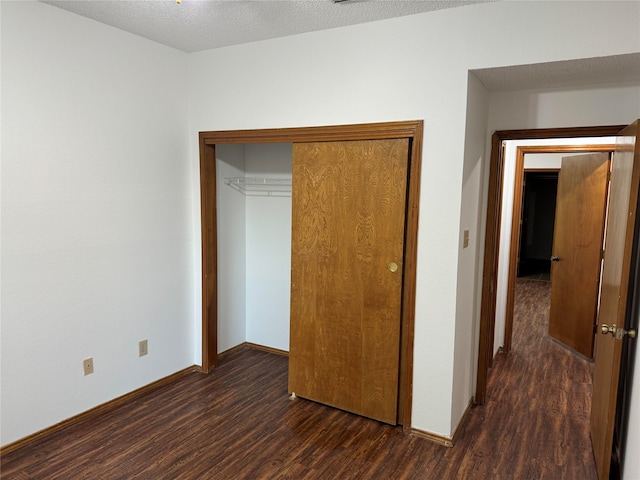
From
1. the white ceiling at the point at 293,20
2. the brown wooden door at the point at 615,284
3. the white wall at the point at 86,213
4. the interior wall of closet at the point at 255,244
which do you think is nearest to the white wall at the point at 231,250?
the interior wall of closet at the point at 255,244

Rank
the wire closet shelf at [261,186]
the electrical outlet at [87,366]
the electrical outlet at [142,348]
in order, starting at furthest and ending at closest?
the wire closet shelf at [261,186]
the electrical outlet at [142,348]
the electrical outlet at [87,366]

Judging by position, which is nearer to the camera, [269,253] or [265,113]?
[265,113]

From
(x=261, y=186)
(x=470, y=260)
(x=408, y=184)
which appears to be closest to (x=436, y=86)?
(x=408, y=184)

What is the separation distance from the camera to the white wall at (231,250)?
3822 millimetres

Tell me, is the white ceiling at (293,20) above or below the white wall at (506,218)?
above

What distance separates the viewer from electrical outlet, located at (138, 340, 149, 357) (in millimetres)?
3278

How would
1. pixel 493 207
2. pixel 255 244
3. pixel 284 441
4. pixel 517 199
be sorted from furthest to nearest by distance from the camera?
pixel 517 199 < pixel 255 244 < pixel 493 207 < pixel 284 441

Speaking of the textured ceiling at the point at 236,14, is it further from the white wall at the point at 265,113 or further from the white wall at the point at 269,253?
the white wall at the point at 269,253

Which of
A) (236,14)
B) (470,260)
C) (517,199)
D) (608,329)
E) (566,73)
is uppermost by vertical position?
(236,14)

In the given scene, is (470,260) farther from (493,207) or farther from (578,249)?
(578,249)

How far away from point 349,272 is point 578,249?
112 inches

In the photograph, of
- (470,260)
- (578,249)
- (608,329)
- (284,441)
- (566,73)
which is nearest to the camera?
(608,329)

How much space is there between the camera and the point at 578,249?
447cm

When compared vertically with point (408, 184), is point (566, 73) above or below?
above
